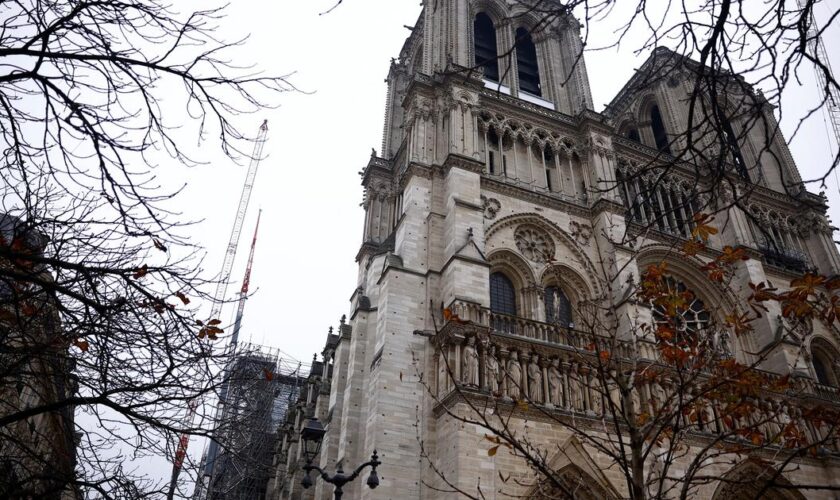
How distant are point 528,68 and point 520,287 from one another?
12.6m

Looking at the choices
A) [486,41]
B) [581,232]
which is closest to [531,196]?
[581,232]

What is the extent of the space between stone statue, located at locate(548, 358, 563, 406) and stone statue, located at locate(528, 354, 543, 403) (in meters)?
0.29

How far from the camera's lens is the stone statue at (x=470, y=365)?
14172 millimetres

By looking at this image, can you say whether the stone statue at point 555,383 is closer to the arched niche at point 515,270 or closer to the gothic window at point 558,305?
the gothic window at point 558,305

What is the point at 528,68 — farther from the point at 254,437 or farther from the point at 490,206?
the point at 254,437

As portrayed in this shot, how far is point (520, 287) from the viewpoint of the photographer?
18469mm

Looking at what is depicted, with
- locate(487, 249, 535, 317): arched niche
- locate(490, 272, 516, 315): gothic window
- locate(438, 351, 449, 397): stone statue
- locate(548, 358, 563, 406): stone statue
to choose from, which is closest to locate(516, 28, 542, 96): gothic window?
locate(487, 249, 535, 317): arched niche

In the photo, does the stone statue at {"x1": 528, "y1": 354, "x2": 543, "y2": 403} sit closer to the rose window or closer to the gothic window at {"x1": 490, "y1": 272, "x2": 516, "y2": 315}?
the gothic window at {"x1": 490, "y1": 272, "x2": 516, "y2": 315}

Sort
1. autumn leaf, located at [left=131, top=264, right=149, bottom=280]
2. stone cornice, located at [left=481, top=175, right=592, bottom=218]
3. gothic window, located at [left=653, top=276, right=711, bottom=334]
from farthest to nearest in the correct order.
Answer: stone cornice, located at [left=481, top=175, right=592, bottom=218] → gothic window, located at [left=653, top=276, right=711, bottom=334] → autumn leaf, located at [left=131, top=264, right=149, bottom=280]

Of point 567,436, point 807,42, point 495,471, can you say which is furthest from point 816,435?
point 807,42

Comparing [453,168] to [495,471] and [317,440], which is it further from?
[317,440]

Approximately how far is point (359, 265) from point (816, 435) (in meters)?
15.5

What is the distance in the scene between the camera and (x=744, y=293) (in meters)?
21.3

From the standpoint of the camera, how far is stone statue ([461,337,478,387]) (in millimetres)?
14172
